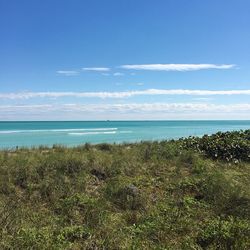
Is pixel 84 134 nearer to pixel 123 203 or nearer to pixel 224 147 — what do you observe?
pixel 224 147

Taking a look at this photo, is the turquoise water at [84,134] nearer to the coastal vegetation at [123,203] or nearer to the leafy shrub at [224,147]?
the leafy shrub at [224,147]

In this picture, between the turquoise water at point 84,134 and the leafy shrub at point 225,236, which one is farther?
the turquoise water at point 84,134

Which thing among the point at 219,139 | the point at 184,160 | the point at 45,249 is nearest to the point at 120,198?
the point at 45,249

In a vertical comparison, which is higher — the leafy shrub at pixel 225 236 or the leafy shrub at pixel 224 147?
the leafy shrub at pixel 224 147

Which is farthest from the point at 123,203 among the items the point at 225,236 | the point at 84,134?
the point at 84,134

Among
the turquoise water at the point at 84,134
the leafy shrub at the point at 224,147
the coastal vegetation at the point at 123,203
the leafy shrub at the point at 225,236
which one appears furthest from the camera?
the turquoise water at the point at 84,134

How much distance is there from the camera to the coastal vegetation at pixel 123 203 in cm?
649

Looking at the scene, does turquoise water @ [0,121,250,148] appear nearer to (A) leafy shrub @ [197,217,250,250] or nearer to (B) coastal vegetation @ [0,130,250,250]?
(B) coastal vegetation @ [0,130,250,250]

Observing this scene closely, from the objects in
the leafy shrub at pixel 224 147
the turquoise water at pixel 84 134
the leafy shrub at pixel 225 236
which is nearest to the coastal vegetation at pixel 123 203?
the leafy shrub at pixel 225 236

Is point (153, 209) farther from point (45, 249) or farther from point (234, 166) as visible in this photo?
point (234, 166)

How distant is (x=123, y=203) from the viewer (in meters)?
8.68

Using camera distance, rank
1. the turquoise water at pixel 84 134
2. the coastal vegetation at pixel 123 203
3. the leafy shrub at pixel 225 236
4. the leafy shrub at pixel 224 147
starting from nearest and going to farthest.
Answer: the leafy shrub at pixel 225 236
the coastal vegetation at pixel 123 203
the leafy shrub at pixel 224 147
the turquoise water at pixel 84 134

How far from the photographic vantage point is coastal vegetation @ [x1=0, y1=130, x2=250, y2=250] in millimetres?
6492

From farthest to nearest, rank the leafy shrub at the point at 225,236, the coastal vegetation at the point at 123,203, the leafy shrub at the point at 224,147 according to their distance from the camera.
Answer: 1. the leafy shrub at the point at 224,147
2. the coastal vegetation at the point at 123,203
3. the leafy shrub at the point at 225,236
